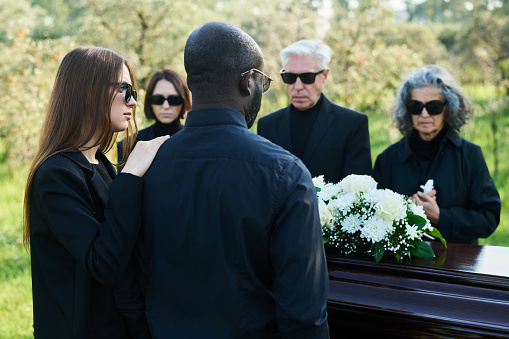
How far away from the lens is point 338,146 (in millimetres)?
4148

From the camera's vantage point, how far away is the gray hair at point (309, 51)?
4.19 meters

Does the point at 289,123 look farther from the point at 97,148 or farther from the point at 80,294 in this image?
the point at 80,294

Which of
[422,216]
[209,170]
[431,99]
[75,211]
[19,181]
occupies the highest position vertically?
[431,99]

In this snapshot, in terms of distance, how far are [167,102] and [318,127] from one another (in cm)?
153

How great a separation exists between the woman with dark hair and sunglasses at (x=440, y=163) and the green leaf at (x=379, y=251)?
38.2 inches

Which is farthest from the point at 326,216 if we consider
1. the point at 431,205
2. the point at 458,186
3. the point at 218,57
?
the point at 458,186

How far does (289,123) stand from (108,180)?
2.39m

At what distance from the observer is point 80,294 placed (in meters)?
1.96

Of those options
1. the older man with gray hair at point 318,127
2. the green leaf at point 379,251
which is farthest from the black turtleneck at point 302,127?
the green leaf at point 379,251

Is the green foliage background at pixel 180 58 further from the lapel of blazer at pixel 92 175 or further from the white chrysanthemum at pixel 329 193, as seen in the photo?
the lapel of blazer at pixel 92 175

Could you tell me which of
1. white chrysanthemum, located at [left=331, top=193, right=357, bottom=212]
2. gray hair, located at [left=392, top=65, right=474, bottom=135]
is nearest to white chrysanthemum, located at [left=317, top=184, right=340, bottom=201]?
white chrysanthemum, located at [left=331, top=193, right=357, bottom=212]

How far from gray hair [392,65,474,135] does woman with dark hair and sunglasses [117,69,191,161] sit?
83.0 inches

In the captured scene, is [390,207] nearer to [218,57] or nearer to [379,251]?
[379,251]

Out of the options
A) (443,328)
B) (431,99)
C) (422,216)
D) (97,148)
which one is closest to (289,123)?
(431,99)
